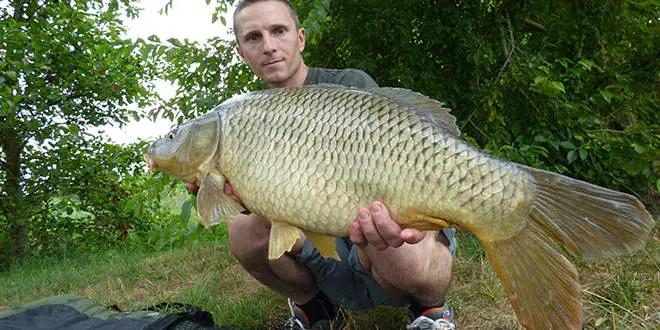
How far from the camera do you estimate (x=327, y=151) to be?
3.40ft

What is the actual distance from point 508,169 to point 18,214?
4088mm

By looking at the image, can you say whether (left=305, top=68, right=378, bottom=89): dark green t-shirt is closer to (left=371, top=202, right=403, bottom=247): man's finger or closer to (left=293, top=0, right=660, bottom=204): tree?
(left=293, top=0, right=660, bottom=204): tree

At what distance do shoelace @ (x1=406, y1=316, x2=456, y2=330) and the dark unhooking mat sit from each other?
557 mm

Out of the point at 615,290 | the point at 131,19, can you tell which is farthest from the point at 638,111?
the point at 131,19

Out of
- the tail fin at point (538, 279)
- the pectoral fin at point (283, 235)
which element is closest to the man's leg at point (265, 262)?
the pectoral fin at point (283, 235)

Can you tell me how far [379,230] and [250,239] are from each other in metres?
0.60

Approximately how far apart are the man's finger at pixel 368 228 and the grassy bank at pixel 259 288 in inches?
23.2

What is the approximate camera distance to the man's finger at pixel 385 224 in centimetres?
102

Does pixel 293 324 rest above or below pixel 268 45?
below

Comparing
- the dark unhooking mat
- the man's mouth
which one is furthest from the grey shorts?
the man's mouth

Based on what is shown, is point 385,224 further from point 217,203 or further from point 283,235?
point 217,203

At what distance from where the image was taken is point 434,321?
1438 mm

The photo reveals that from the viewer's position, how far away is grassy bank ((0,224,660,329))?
4.95 feet

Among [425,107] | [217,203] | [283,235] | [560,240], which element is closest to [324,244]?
[283,235]
